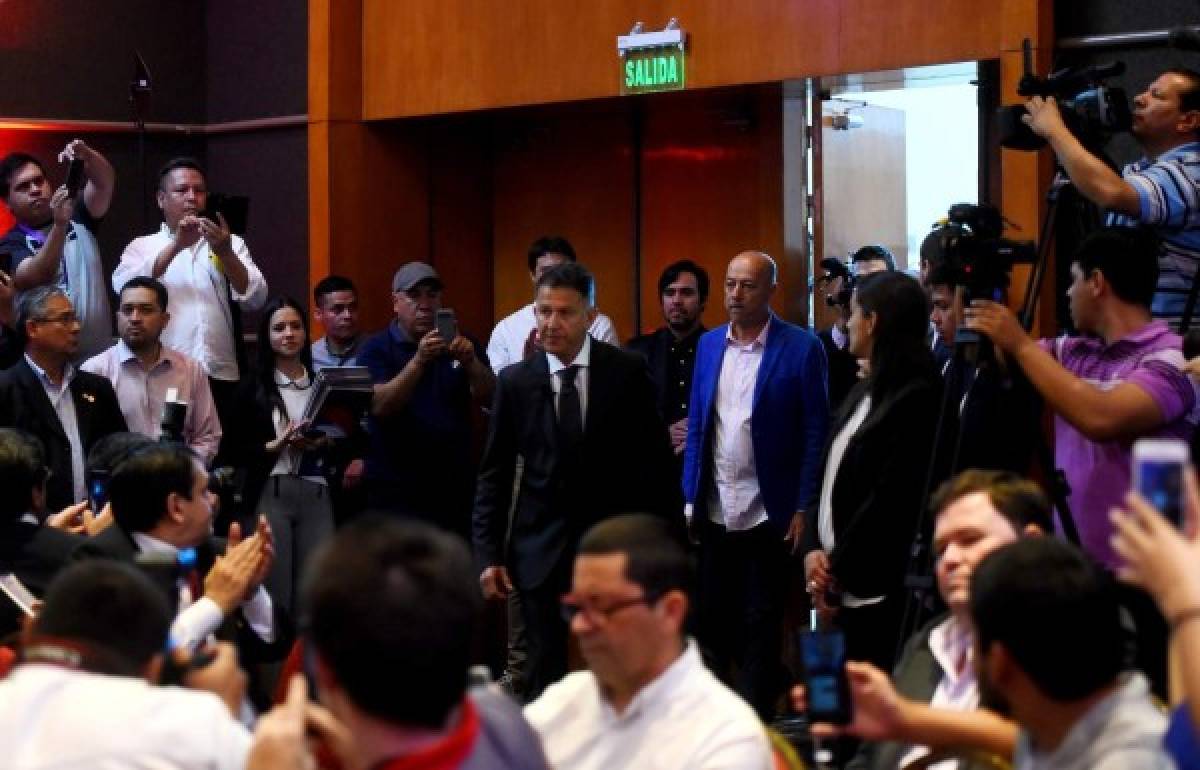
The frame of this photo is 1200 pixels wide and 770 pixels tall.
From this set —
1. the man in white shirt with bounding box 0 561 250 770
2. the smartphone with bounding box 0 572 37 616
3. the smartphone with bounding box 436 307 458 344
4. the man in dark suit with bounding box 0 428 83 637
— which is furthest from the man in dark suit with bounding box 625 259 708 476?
the man in white shirt with bounding box 0 561 250 770

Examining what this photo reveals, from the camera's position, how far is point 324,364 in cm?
765

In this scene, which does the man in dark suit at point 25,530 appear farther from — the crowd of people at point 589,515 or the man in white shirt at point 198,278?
the man in white shirt at point 198,278

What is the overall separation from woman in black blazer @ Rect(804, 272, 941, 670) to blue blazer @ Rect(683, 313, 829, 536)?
112cm

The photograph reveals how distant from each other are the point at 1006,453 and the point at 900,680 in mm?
1398

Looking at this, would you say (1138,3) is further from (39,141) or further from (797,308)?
(39,141)

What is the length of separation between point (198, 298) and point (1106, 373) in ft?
13.2

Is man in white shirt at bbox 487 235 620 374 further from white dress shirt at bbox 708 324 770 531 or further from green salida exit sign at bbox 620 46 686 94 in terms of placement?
white dress shirt at bbox 708 324 770 531

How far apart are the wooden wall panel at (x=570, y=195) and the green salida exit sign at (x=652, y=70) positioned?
581 mm

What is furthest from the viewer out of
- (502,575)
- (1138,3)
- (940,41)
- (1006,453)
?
(940,41)

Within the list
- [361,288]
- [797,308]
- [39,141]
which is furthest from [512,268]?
[39,141]

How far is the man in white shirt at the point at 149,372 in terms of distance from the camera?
6.86m

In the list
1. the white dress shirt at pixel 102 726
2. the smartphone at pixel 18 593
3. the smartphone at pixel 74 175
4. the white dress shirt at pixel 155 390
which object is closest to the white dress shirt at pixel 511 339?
the white dress shirt at pixel 155 390

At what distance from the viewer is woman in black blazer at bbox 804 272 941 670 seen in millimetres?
4992

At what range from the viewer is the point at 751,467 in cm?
636
